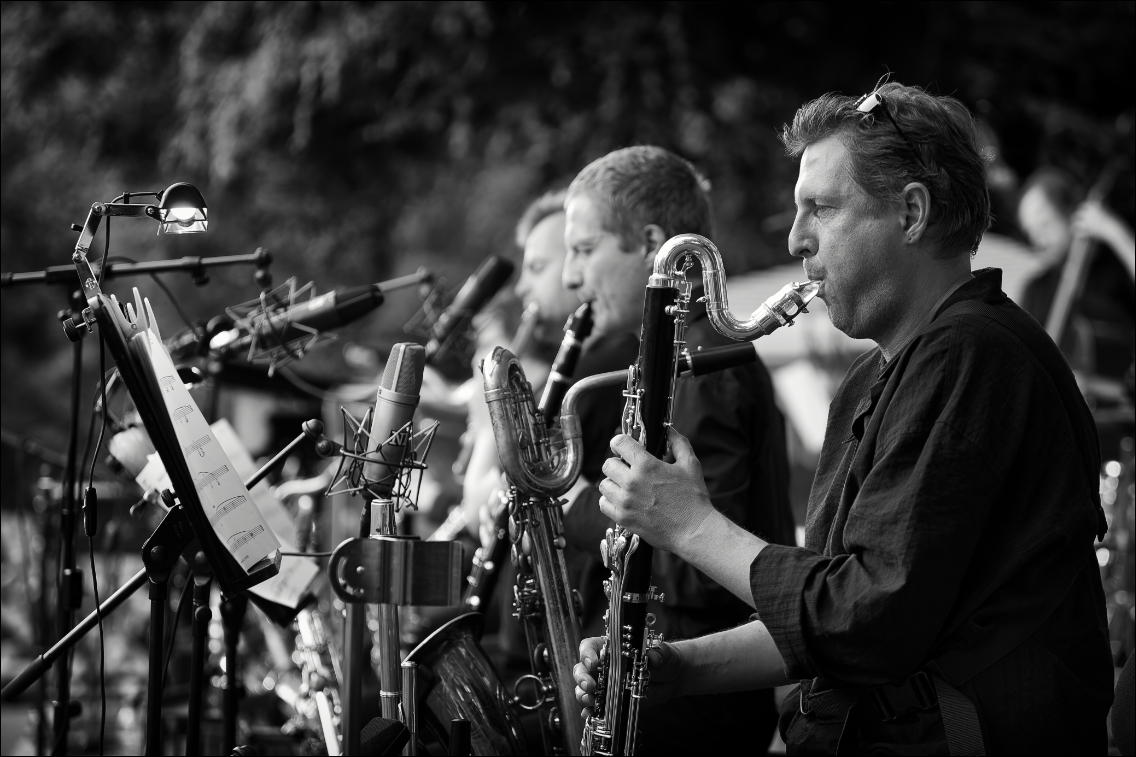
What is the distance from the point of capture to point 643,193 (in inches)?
131

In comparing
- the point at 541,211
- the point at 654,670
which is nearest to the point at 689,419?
the point at 654,670

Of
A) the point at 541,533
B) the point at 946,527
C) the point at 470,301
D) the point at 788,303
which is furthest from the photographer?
the point at 470,301

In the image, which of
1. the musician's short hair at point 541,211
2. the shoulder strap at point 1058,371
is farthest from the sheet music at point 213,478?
the musician's short hair at point 541,211

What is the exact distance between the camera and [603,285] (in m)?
3.35

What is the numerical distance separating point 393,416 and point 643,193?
137 centimetres

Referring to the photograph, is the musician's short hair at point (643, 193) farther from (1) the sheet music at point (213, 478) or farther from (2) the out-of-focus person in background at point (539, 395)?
(1) the sheet music at point (213, 478)

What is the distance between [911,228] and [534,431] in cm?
106

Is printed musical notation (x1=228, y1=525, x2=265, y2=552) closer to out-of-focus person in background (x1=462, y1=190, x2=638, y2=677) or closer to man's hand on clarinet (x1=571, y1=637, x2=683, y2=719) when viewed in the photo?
man's hand on clarinet (x1=571, y1=637, x2=683, y2=719)

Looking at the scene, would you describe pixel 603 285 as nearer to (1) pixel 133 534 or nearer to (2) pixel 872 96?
(2) pixel 872 96

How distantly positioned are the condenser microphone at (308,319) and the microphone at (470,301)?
47.5 inches

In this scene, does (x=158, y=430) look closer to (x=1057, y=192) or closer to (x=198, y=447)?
(x=198, y=447)

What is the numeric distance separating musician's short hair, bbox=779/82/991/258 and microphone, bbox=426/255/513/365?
8.57ft

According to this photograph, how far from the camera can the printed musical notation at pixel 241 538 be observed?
215cm

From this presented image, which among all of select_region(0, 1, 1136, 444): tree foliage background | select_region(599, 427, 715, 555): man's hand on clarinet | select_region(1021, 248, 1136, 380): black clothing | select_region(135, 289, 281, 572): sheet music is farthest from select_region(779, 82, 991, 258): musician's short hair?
select_region(0, 1, 1136, 444): tree foliage background
